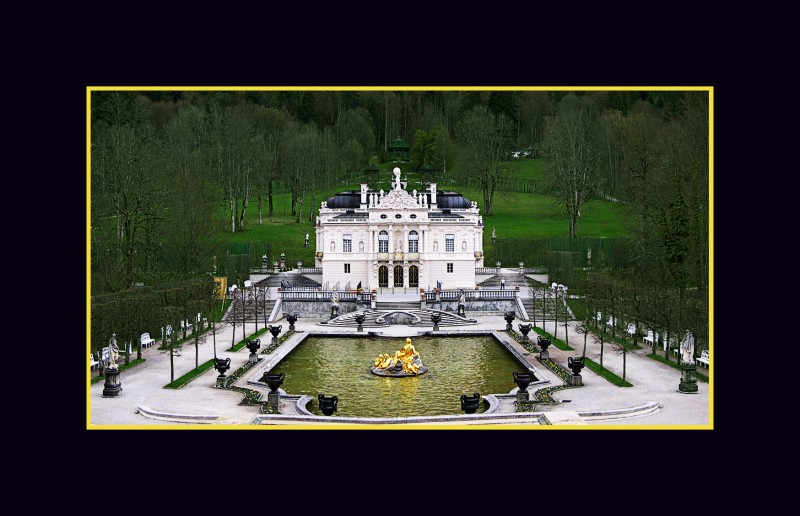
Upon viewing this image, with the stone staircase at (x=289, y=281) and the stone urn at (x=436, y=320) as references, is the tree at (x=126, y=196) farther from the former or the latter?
the stone urn at (x=436, y=320)

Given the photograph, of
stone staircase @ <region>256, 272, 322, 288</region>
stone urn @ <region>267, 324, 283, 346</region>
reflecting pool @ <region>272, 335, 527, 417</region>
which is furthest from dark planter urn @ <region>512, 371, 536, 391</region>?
stone staircase @ <region>256, 272, 322, 288</region>

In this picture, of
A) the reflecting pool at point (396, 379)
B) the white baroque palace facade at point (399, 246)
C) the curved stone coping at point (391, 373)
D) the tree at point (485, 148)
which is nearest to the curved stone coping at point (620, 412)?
the reflecting pool at point (396, 379)

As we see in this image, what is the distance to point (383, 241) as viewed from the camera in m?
55.2

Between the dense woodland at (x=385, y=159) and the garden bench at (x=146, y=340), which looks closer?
the dense woodland at (x=385, y=159)

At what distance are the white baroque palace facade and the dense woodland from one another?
214 inches

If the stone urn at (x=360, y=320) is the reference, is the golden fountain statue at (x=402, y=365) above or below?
below

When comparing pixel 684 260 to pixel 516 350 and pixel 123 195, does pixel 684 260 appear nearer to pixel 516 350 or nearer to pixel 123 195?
pixel 516 350

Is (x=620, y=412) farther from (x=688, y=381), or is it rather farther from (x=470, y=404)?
(x=470, y=404)

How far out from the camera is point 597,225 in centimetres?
5812

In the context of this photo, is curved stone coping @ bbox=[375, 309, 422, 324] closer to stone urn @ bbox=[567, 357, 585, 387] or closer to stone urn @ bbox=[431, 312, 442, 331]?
stone urn @ bbox=[431, 312, 442, 331]

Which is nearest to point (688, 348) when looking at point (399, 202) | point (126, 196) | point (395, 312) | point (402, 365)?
point (402, 365)

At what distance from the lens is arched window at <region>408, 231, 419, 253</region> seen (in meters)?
55.2

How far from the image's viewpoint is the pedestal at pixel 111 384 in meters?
26.5

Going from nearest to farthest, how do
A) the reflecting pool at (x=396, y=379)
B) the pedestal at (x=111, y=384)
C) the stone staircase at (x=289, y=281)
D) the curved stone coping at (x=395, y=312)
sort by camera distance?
the pedestal at (x=111, y=384)
the reflecting pool at (x=396, y=379)
the curved stone coping at (x=395, y=312)
the stone staircase at (x=289, y=281)
